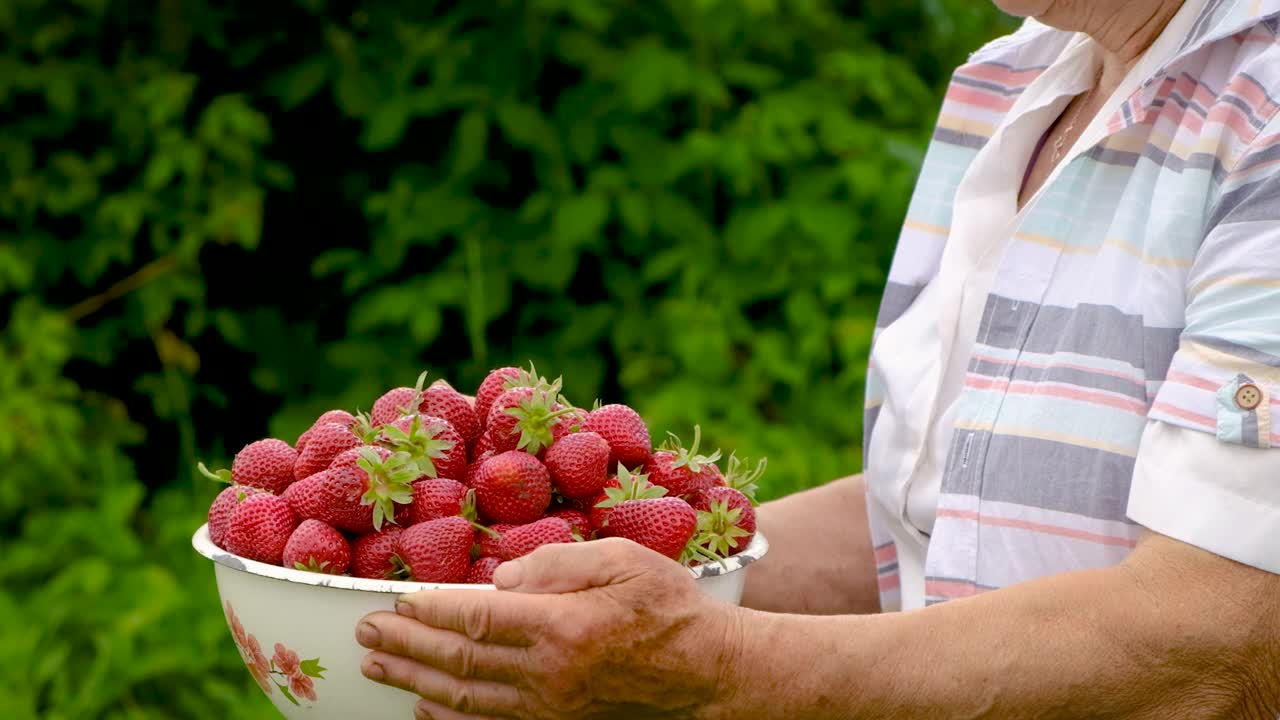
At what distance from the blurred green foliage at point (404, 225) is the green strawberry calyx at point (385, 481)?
69.3 inches

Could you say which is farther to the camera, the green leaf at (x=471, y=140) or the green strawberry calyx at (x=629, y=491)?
the green leaf at (x=471, y=140)

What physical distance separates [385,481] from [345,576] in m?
0.09

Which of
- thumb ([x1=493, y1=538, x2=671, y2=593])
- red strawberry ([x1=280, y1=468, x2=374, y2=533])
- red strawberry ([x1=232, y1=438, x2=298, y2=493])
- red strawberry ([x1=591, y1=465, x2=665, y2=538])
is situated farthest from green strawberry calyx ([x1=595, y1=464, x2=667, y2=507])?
red strawberry ([x1=232, y1=438, x2=298, y2=493])

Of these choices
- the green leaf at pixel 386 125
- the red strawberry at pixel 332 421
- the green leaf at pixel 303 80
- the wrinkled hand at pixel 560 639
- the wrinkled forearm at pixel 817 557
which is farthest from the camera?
the green leaf at pixel 303 80

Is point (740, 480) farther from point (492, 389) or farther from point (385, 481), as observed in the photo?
point (385, 481)

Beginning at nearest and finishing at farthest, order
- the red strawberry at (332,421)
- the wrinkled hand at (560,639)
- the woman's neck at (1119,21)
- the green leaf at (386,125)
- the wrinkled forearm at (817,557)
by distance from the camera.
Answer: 1. the wrinkled hand at (560,639)
2. the red strawberry at (332,421)
3. the woman's neck at (1119,21)
4. the wrinkled forearm at (817,557)
5. the green leaf at (386,125)

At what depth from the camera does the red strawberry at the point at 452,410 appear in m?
1.26

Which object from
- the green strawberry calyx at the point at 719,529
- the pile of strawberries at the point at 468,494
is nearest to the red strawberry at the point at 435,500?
the pile of strawberries at the point at 468,494

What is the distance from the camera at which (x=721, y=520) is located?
1.21 m

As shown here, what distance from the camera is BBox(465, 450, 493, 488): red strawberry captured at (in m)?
1.18

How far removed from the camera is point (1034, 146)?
1.64 meters

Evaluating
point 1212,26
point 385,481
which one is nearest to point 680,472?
point 385,481

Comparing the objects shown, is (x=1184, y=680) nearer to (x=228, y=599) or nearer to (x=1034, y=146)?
(x=1034, y=146)

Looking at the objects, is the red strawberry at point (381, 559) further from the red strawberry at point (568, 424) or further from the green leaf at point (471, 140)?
the green leaf at point (471, 140)
